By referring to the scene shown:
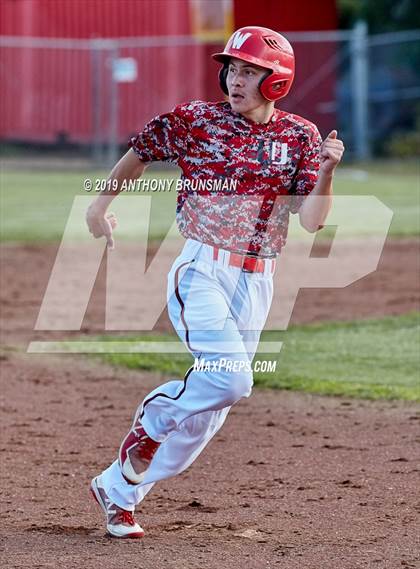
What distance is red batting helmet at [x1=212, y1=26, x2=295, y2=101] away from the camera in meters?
4.96

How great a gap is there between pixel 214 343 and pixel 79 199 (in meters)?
13.8

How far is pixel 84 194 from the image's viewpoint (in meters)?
19.1

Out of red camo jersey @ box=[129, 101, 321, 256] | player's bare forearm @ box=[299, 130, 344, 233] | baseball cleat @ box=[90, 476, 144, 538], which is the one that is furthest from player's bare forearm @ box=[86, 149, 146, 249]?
baseball cleat @ box=[90, 476, 144, 538]

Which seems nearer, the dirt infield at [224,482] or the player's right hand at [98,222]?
the dirt infield at [224,482]

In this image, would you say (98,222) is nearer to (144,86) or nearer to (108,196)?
(108,196)

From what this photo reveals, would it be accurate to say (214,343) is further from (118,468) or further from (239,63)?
(239,63)

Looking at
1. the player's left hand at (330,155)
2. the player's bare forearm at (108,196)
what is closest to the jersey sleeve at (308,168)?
the player's left hand at (330,155)

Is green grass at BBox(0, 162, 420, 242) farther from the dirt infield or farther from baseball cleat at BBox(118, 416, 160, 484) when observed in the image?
baseball cleat at BBox(118, 416, 160, 484)

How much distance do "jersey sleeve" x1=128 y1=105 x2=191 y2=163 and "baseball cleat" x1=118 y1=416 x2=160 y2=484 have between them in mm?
1188

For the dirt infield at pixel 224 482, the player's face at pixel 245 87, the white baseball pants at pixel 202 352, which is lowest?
the dirt infield at pixel 224 482

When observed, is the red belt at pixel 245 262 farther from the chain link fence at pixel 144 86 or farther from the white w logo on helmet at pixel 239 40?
the chain link fence at pixel 144 86

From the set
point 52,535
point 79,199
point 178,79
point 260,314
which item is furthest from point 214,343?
point 178,79

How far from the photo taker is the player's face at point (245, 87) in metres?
4.98

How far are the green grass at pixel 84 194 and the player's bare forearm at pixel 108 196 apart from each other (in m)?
9.92
